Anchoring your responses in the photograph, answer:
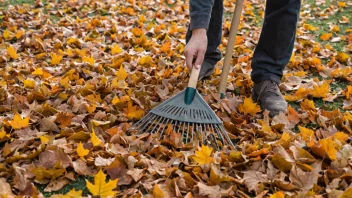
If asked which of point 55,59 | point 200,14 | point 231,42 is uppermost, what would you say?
point 200,14

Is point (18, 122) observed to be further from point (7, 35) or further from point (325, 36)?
point (325, 36)

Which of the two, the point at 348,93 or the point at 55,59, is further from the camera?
the point at 55,59

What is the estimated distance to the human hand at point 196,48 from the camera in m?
2.13

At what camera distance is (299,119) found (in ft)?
7.77

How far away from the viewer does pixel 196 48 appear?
7.00ft

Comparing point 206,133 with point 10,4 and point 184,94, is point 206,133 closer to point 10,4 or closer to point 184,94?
point 184,94

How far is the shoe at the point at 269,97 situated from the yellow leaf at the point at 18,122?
4.08 feet

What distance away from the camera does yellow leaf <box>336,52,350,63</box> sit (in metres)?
3.38

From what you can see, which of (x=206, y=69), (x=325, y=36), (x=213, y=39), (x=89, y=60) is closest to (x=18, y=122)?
(x=89, y=60)

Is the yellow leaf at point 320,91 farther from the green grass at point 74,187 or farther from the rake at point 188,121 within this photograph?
the green grass at point 74,187

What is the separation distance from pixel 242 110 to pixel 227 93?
11.3 inches

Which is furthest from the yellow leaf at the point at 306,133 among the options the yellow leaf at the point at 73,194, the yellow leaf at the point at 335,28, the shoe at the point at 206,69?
the yellow leaf at the point at 335,28

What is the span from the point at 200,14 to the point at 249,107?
577 millimetres

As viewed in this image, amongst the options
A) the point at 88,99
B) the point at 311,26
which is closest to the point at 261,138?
the point at 88,99
